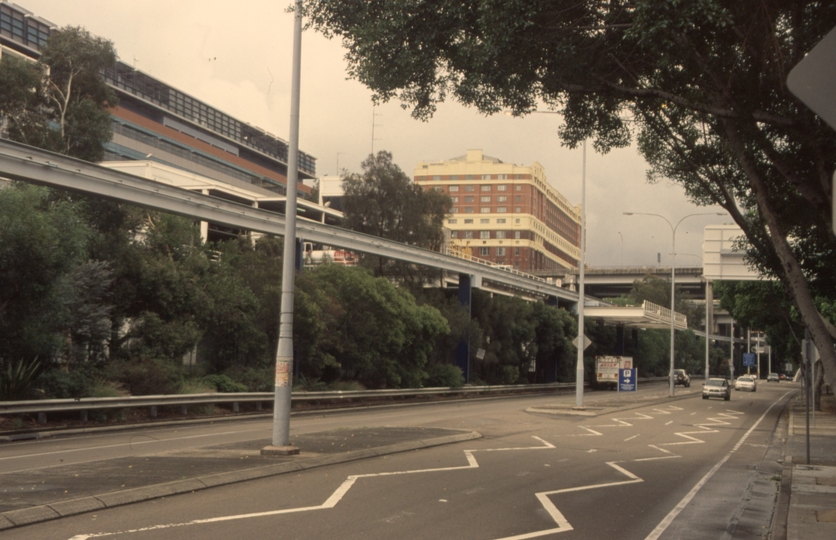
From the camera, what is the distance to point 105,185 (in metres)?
27.2

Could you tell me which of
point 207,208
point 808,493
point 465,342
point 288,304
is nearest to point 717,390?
point 465,342

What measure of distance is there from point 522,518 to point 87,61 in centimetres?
3320

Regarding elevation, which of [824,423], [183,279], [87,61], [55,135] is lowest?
[824,423]

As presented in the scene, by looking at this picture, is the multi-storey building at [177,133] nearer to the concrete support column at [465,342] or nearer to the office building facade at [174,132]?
the office building facade at [174,132]

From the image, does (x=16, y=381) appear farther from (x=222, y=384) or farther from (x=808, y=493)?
(x=808, y=493)

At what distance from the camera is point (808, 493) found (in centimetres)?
1292

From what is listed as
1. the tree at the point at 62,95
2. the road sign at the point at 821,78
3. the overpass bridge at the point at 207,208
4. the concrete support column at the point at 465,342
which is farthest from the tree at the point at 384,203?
the road sign at the point at 821,78

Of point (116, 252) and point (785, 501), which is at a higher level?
point (116, 252)

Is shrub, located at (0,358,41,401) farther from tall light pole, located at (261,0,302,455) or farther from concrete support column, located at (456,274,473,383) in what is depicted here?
concrete support column, located at (456,274,473,383)

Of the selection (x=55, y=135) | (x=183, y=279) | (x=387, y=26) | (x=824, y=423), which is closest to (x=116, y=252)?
(x=183, y=279)

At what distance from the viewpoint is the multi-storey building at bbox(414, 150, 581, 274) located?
129788 mm

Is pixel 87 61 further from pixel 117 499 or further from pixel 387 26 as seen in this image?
pixel 117 499

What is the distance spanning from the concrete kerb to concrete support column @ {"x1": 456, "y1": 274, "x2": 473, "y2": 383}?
3576 centimetres

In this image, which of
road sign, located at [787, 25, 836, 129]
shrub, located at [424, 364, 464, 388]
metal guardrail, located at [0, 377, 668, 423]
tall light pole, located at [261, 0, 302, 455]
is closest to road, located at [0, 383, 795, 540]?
tall light pole, located at [261, 0, 302, 455]
